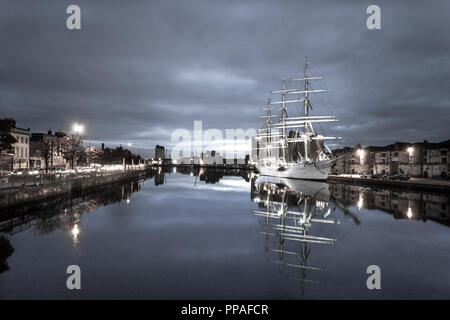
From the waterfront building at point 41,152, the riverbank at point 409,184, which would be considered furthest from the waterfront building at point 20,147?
the riverbank at point 409,184

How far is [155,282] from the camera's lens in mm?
10336

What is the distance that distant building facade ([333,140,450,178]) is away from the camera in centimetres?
6844

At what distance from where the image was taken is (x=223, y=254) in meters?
13.8

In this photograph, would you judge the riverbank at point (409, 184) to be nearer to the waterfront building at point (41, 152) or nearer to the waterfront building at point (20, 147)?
the waterfront building at point (41, 152)

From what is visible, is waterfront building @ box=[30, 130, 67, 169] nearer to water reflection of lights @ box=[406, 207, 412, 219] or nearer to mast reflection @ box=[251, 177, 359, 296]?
mast reflection @ box=[251, 177, 359, 296]

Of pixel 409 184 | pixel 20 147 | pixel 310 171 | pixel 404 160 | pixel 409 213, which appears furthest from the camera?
pixel 404 160

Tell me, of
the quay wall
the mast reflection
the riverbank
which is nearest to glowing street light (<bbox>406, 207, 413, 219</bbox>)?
the mast reflection

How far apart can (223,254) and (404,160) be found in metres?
84.9

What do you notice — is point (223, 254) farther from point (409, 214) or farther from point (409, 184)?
point (409, 184)

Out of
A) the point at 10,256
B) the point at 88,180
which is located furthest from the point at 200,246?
the point at 88,180

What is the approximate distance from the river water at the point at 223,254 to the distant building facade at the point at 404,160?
2013 inches

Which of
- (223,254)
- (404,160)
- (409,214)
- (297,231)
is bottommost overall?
(409,214)

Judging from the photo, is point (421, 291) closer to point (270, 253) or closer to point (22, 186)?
point (270, 253)

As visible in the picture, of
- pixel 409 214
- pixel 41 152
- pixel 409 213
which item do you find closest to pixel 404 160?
pixel 409 213
